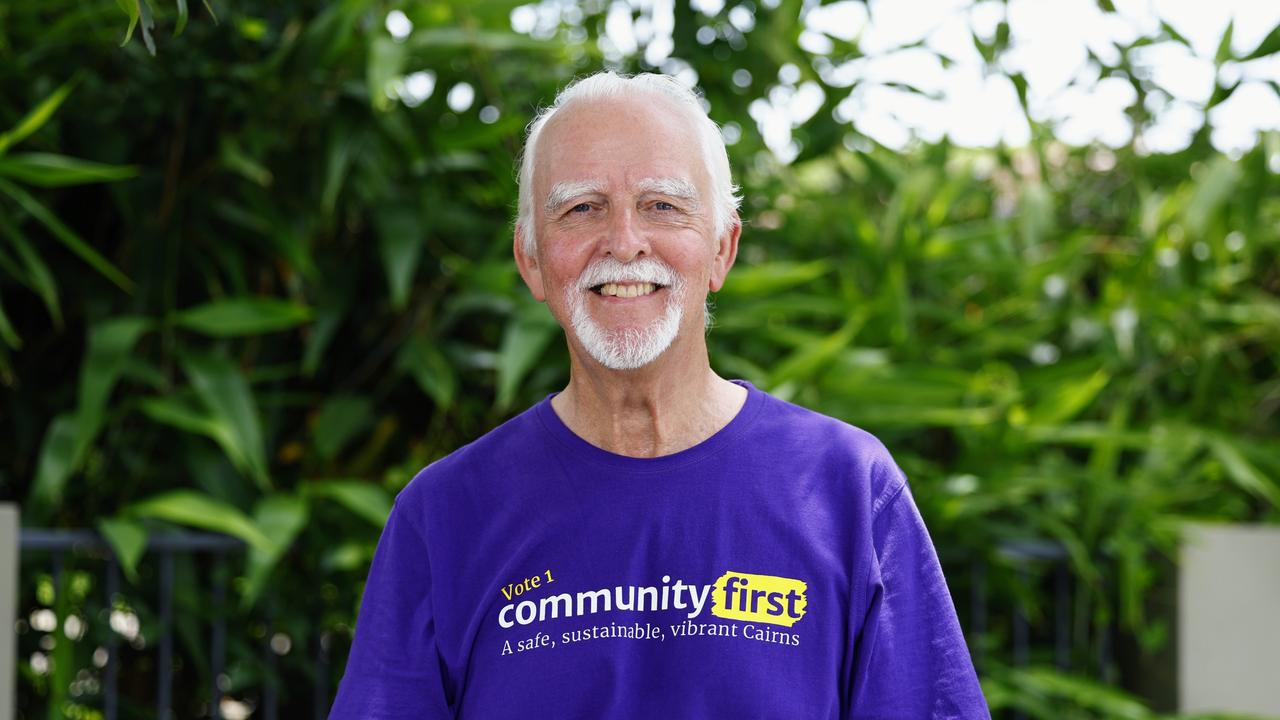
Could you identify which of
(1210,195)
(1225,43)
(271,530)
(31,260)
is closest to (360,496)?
(271,530)

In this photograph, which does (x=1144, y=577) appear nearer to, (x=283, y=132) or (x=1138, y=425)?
(x=1138, y=425)

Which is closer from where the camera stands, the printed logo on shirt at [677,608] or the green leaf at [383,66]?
the printed logo on shirt at [677,608]

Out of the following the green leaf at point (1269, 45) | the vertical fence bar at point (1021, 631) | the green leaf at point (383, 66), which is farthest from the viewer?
the vertical fence bar at point (1021, 631)

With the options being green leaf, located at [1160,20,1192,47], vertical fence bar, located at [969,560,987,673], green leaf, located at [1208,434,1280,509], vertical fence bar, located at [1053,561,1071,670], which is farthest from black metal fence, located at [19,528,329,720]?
green leaf, located at [1160,20,1192,47]

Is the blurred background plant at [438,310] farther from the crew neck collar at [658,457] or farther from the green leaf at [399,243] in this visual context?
the crew neck collar at [658,457]

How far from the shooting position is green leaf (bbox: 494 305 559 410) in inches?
100

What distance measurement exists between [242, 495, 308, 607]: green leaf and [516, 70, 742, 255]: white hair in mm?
1340

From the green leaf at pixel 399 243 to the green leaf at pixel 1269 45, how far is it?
1556mm

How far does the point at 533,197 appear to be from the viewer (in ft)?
4.09

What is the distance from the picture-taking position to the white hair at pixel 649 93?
1205 mm

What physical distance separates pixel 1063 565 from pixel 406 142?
5.59ft

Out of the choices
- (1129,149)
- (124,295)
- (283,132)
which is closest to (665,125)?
(283,132)

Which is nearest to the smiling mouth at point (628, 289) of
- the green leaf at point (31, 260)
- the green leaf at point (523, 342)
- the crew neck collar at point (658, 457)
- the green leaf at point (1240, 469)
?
the crew neck collar at point (658, 457)

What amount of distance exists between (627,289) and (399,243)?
1.56m
